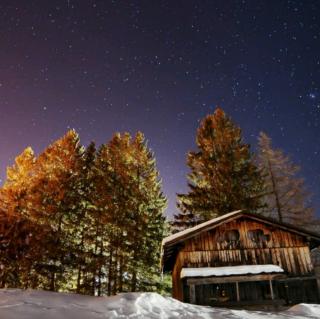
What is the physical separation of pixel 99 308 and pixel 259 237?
1310 centimetres

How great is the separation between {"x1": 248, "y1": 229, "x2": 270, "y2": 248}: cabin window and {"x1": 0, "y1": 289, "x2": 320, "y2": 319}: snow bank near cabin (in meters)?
8.57

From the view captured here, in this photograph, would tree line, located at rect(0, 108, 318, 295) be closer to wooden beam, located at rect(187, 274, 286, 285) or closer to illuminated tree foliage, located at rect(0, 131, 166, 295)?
illuminated tree foliage, located at rect(0, 131, 166, 295)

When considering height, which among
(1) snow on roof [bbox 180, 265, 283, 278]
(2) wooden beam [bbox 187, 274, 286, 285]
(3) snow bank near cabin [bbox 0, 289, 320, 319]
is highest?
(1) snow on roof [bbox 180, 265, 283, 278]

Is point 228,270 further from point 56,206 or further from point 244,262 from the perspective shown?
point 56,206

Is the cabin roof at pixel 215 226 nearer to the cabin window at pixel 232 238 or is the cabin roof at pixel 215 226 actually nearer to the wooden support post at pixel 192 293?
the cabin window at pixel 232 238

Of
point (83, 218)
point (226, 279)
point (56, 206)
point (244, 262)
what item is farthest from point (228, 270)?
point (56, 206)

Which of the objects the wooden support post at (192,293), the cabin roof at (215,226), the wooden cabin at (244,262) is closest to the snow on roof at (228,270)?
the wooden cabin at (244,262)

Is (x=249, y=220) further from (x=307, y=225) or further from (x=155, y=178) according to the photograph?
(x=307, y=225)

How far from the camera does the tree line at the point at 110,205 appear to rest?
21.6 m

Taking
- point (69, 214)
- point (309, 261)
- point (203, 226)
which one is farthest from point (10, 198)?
point (309, 261)

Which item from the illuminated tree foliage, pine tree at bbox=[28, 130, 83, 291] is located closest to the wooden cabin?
the illuminated tree foliage

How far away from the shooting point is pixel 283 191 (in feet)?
98.8

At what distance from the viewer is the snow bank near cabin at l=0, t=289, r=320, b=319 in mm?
6795

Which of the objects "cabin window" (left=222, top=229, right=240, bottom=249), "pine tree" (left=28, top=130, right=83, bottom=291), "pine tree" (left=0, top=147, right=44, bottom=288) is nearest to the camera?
"cabin window" (left=222, top=229, right=240, bottom=249)
